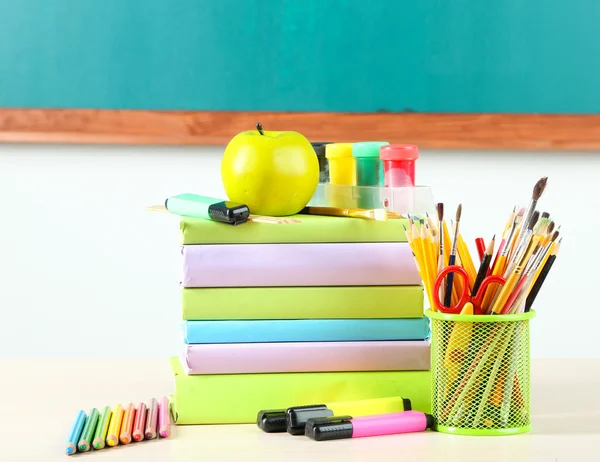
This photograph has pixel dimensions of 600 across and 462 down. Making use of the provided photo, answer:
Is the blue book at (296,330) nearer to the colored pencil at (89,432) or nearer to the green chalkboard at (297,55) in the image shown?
the colored pencil at (89,432)

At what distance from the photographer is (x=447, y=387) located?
77 centimetres

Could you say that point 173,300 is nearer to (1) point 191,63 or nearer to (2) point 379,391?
(1) point 191,63

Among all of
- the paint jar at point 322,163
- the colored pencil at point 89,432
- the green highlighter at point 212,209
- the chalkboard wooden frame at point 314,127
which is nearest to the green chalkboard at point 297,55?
the chalkboard wooden frame at point 314,127

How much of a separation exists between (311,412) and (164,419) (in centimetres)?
13

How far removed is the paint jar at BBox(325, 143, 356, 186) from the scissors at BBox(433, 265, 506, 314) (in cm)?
20

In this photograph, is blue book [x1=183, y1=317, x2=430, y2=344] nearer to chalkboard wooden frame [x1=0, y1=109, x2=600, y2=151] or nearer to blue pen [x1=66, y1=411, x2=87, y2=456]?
blue pen [x1=66, y1=411, x2=87, y2=456]

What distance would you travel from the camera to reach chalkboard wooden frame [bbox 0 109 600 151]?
6.45 feet

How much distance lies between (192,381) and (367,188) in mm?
261

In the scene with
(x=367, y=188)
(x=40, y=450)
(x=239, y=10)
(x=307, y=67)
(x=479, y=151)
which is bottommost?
(x=40, y=450)

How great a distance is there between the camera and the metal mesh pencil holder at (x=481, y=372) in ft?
2.49

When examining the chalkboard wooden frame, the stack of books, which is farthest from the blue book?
the chalkboard wooden frame

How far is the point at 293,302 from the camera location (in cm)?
83

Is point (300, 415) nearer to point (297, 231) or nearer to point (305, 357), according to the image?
point (305, 357)

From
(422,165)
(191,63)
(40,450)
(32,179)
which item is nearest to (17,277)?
(32,179)
